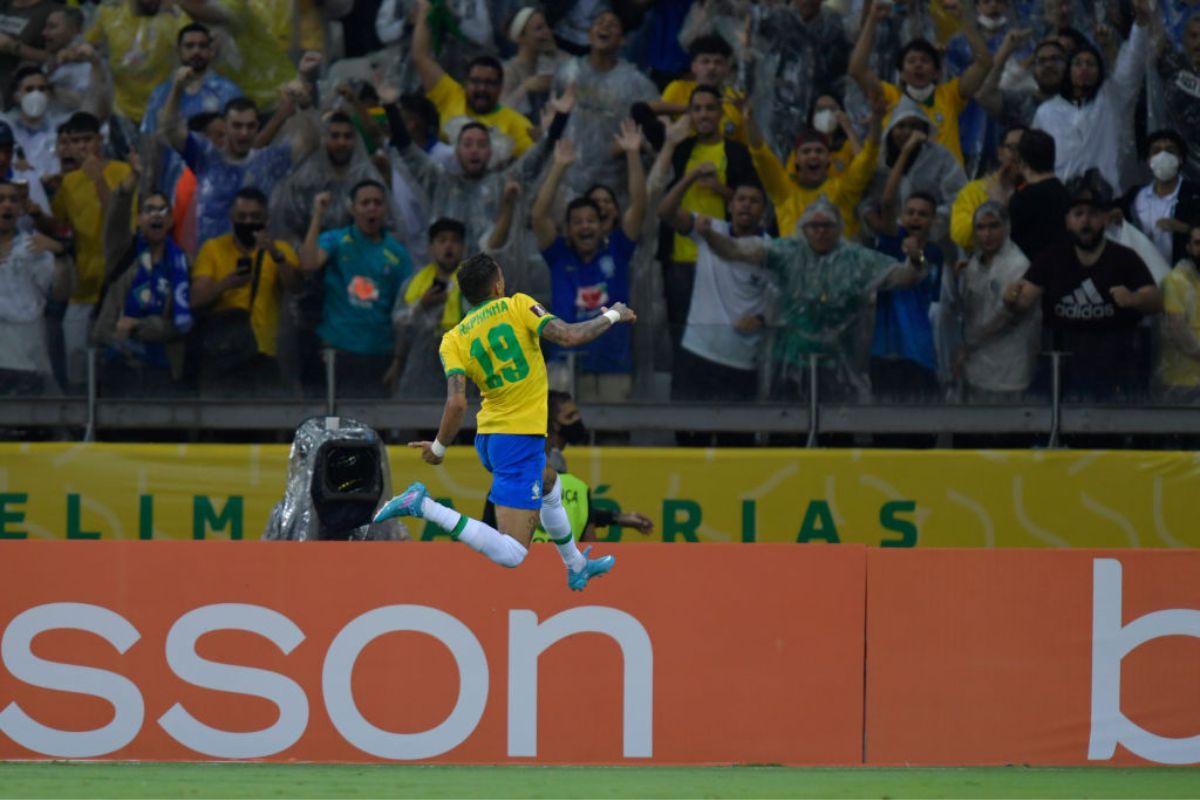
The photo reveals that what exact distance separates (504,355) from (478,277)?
44cm

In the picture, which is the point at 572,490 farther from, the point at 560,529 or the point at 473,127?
the point at 473,127

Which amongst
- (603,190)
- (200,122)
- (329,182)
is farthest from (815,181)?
(200,122)

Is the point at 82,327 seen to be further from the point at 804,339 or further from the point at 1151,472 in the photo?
the point at 1151,472

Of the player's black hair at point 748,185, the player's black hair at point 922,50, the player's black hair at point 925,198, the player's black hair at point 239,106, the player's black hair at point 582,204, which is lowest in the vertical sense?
the player's black hair at point 582,204

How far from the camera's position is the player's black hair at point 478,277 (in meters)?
9.20

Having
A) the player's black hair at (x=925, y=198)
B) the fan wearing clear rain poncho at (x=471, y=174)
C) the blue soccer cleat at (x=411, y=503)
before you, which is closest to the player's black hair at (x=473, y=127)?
the fan wearing clear rain poncho at (x=471, y=174)

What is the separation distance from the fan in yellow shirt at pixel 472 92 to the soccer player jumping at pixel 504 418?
14.9 feet

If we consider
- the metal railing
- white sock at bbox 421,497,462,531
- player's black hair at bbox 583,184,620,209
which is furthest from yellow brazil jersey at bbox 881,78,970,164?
white sock at bbox 421,497,462,531

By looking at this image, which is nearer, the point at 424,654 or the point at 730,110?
the point at 424,654

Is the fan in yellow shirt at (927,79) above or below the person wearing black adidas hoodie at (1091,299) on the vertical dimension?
above

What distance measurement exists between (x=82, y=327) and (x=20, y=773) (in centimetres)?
463

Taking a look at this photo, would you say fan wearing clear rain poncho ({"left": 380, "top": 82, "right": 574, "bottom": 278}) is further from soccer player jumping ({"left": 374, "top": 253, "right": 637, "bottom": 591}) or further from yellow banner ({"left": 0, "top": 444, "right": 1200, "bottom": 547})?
soccer player jumping ({"left": 374, "top": 253, "right": 637, "bottom": 591})

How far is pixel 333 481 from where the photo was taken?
10.3m

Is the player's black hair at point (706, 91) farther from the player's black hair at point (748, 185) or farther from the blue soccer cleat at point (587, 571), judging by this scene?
the blue soccer cleat at point (587, 571)
